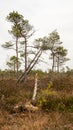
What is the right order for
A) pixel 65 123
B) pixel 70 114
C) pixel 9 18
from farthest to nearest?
pixel 9 18 < pixel 70 114 < pixel 65 123

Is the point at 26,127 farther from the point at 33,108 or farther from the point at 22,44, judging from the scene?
the point at 22,44

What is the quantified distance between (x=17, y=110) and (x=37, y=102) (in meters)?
1.30

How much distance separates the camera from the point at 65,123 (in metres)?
8.41

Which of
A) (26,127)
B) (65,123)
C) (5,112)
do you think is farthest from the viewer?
(5,112)

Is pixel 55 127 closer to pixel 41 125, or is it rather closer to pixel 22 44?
pixel 41 125

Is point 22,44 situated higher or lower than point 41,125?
higher

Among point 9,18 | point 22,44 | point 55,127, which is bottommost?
point 55,127

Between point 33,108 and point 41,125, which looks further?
point 33,108

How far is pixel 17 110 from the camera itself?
10.4 metres

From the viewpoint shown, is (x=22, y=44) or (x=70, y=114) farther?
(x=22, y=44)

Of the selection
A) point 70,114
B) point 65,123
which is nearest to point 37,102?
point 70,114

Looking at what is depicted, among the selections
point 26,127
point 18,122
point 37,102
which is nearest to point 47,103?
point 37,102

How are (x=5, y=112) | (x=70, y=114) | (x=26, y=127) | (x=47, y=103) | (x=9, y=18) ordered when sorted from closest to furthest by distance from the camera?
(x=26, y=127), (x=70, y=114), (x=5, y=112), (x=47, y=103), (x=9, y=18)

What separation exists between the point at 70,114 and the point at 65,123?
44.1 inches
